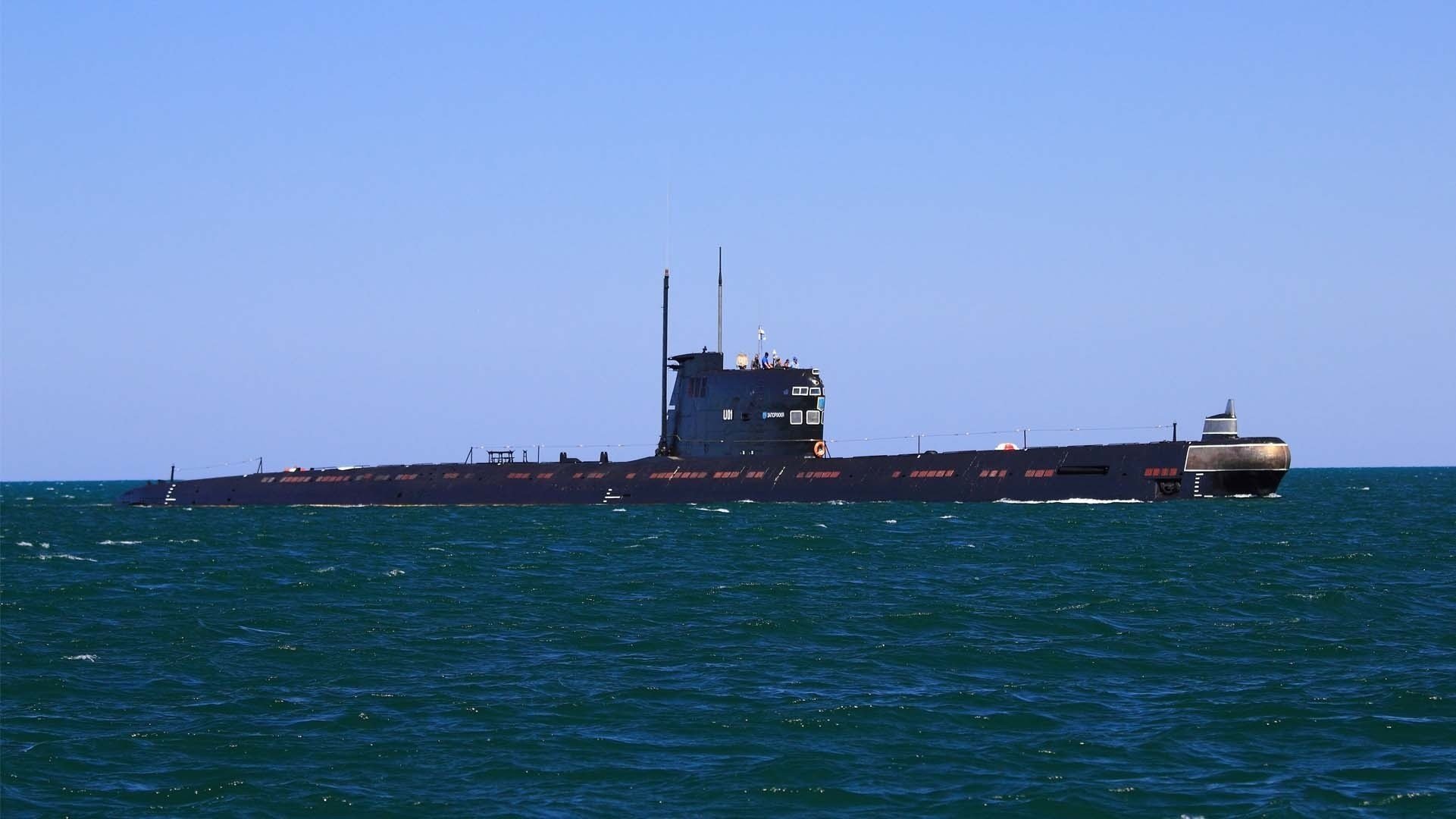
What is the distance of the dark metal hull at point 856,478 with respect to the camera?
68.2 m

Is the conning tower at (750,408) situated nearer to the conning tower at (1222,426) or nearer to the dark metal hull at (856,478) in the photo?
the dark metal hull at (856,478)

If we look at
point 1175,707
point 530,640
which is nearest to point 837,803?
point 1175,707

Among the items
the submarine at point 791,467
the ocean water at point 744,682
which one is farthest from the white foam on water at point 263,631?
the submarine at point 791,467

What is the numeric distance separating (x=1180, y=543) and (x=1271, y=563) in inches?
231

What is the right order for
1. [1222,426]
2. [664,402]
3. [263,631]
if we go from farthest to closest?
[664,402] < [1222,426] < [263,631]

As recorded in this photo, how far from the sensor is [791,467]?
74.1m

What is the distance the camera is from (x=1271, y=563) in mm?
42969

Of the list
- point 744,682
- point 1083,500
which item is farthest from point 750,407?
point 744,682

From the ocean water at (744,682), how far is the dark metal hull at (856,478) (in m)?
19.6

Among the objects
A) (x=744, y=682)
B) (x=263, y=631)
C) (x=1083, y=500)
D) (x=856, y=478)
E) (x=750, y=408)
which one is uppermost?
(x=750, y=408)

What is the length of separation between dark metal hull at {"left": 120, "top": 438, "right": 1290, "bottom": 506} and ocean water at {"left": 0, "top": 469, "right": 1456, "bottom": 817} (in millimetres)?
19572

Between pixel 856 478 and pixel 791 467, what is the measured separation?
10.7 feet

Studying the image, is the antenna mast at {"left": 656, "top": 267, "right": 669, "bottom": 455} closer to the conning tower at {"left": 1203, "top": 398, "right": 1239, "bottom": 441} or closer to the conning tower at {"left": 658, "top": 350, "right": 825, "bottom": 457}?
the conning tower at {"left": 658, "top": 350, "right": 825, "bottom": 457}

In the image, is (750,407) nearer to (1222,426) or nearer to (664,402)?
(664,402)
